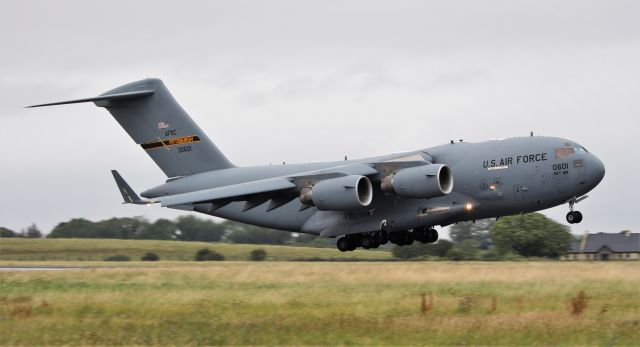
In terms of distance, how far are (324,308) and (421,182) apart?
31.9ft

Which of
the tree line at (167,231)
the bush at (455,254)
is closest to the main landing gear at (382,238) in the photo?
the bush at (455,254)

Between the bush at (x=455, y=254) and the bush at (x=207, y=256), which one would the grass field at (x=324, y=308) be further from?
the bush at (x=207, y=256)

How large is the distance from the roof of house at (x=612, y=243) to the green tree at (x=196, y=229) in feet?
63.1

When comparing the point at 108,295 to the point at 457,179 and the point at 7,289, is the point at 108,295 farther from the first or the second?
the point at 457,179

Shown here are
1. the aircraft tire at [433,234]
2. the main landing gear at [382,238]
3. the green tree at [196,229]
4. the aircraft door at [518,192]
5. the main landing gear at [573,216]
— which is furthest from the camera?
the green tree at [196,229]

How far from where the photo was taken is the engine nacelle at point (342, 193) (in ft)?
84.8

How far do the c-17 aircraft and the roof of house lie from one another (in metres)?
28.9

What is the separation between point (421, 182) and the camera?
1001 inches

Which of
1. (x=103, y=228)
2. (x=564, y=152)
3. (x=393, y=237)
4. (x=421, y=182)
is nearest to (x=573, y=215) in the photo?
(x=564, y=152)

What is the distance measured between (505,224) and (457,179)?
19494mm

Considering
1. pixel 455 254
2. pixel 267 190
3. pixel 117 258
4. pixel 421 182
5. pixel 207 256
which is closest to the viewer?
pixel 421 182

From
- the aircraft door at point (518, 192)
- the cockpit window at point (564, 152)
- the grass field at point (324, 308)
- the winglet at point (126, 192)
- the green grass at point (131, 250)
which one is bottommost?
the grass field at point (324, 308)

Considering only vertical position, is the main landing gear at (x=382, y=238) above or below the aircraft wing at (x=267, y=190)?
below

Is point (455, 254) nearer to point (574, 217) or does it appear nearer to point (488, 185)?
point (574, 217)
